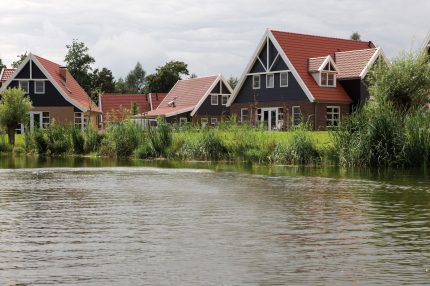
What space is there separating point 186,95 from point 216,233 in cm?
6249

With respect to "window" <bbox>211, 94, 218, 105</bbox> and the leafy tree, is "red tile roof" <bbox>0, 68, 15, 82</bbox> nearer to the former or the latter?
"window" <bbox>211, 94, 218, 105</bbox>

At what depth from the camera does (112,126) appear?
35.8 metres

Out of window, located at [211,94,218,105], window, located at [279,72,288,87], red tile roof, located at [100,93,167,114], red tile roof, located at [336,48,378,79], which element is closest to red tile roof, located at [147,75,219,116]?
window, located at [211,94,218,105]

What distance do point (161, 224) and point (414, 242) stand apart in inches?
159

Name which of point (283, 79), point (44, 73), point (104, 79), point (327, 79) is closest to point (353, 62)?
point (327, 79)

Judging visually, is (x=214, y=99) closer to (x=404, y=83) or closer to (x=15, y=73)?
(x=15, y=73)

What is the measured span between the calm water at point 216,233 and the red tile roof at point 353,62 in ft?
115

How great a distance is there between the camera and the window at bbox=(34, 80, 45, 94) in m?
62.0

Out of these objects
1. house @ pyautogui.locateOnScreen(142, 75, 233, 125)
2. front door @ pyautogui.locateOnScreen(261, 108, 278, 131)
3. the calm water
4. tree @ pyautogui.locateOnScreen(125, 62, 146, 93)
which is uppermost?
tree @ pyautogui.locateOnScreen(125, 62, 146, 93)

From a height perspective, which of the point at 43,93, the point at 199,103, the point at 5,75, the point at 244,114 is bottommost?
the point at 244,114

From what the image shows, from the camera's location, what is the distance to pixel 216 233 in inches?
389

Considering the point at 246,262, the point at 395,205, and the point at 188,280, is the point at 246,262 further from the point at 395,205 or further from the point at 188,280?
the point at 395,205

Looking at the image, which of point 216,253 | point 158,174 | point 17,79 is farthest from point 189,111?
point 216,253

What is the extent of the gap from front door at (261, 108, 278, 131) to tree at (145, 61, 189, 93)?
42463 mm
